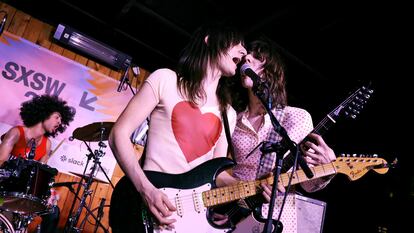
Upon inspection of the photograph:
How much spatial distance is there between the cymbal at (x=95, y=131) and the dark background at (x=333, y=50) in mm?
1842

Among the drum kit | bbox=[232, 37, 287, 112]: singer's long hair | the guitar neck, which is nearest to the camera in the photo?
the guitar neck

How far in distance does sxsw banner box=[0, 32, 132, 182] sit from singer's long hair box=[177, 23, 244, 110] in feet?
11.5

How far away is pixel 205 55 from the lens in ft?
8.09

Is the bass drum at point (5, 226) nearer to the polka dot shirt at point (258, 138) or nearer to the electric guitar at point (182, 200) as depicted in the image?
the electric guitar at point (182, 200)

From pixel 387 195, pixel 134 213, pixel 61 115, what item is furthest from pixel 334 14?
pixel 61 115

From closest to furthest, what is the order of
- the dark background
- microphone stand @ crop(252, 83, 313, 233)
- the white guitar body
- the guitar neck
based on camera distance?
1. microphone stand @ crop(252, 83, 313, 233)
2. the white guitar body
3. the guitar neck
4. the dark background

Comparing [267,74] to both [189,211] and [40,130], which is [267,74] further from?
[40,130]

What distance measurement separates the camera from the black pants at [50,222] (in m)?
4.57

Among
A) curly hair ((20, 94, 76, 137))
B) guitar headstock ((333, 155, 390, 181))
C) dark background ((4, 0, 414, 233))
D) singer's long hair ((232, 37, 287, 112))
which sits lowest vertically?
guitar headstock ((333, 155, 390, 181))

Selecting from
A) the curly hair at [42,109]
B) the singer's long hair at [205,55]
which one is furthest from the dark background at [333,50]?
the singer's long hair at [205,55]

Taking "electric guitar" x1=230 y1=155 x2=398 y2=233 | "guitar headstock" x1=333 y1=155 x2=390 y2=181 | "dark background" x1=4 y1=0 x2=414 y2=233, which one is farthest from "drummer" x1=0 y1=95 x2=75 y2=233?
"guitar headstock" x1=333 y1=155 x2=390 y2=181

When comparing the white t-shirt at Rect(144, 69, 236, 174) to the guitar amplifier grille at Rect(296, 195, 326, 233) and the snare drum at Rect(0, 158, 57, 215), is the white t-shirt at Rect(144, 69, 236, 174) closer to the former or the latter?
the guitar amplifier grille at Rect(296, 195, 326, 233)

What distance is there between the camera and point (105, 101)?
5.69 meters

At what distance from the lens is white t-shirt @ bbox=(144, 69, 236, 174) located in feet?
6.29
